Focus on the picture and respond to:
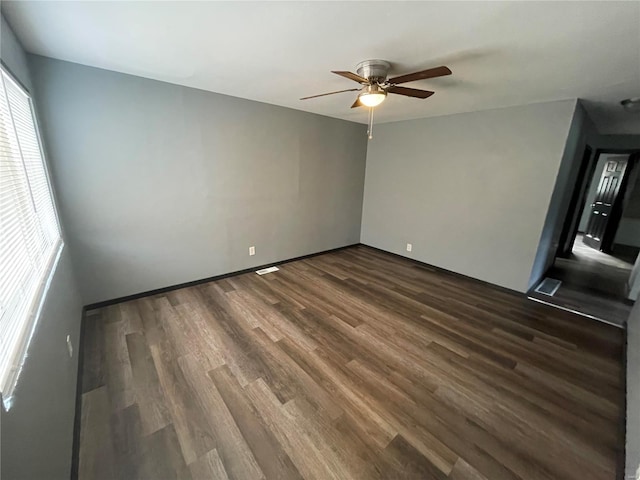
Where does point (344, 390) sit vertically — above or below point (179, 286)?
below

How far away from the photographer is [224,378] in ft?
6.13

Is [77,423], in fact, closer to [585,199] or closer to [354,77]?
[354,77]

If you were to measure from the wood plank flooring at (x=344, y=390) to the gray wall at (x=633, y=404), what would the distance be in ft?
0.33

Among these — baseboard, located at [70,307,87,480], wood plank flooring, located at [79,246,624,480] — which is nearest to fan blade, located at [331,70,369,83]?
wood plank flooring, located at [79,246,624,480]

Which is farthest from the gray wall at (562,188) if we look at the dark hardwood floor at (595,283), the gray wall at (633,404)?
the gray wall at (633,404)

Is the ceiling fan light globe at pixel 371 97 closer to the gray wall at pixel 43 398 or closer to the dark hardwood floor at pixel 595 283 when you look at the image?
the gray wall at pixel 43 398

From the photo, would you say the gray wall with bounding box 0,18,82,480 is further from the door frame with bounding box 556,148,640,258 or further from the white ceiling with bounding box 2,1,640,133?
the door frame with bounding box 556,148,640,258

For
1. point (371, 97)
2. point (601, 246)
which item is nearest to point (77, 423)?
point (371, 97)

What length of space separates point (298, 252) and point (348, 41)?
3094 mm

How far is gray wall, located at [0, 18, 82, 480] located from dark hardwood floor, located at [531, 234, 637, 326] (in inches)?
177

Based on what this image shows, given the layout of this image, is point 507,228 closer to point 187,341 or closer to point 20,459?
point 187,341

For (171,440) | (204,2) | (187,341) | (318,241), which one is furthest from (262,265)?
(204,2)

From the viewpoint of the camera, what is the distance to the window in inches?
36.7

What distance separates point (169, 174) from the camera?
110 inches
